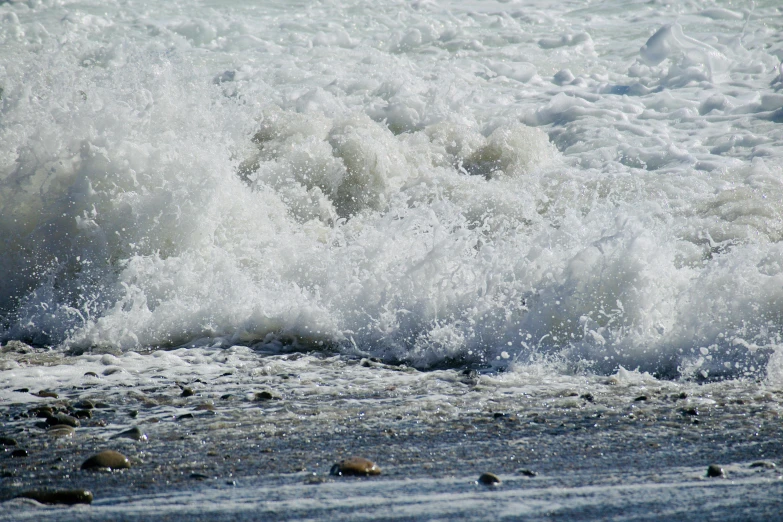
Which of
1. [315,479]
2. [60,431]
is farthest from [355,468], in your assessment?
[60,431]

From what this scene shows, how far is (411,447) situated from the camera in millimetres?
2814

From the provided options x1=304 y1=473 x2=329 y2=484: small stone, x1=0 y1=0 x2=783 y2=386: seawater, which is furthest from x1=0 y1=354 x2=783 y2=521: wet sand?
x1=0 y1=0 x2=783 y2=386: seawater

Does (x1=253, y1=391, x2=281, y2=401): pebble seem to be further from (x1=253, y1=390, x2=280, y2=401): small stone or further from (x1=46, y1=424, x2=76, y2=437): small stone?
(x1=46, y1=424, x2=76, y2=437): small stone

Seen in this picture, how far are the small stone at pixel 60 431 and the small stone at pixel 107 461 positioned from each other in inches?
17.6

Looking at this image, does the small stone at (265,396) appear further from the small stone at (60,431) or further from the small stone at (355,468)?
the small stone at (355,468)

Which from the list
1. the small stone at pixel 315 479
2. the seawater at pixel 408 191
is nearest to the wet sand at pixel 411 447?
the small stone at pixel 315 479

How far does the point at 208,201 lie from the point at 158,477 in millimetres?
3354

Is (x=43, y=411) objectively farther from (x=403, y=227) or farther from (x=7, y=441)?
(x=403, y=227)

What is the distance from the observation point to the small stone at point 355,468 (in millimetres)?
2504

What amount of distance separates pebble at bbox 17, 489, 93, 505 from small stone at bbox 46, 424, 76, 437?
70 centimetres

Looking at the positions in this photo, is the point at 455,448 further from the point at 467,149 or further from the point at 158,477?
the point at 467,149

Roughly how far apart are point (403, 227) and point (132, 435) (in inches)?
105

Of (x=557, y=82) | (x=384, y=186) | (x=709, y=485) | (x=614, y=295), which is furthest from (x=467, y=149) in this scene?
(x=709, y=485)

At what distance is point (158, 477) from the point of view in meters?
2.50
